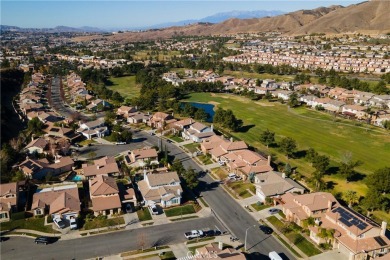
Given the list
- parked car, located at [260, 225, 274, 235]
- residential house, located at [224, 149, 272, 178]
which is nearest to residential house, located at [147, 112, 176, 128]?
residential house, located at [224, 149, 272, 178]

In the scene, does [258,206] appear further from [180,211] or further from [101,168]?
[101,168]

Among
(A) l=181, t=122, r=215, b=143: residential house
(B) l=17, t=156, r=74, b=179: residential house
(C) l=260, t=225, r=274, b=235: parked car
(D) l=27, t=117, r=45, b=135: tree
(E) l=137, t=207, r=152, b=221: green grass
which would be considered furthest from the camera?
(D) l=27, t=117, r=45, b=135: tree

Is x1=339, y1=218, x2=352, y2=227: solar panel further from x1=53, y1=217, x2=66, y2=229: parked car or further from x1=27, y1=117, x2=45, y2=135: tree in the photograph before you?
x1=27, y1=117, x2=45, y2=135: tree

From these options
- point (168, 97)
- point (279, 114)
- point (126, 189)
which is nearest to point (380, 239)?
point (126, 189)

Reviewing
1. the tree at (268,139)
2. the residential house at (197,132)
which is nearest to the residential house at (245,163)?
the tree at (268,139)

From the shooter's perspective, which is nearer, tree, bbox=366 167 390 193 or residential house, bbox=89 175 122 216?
residential house, bbox=89 175 122 216

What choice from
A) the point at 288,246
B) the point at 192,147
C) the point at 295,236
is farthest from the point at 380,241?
the point at 192,147
